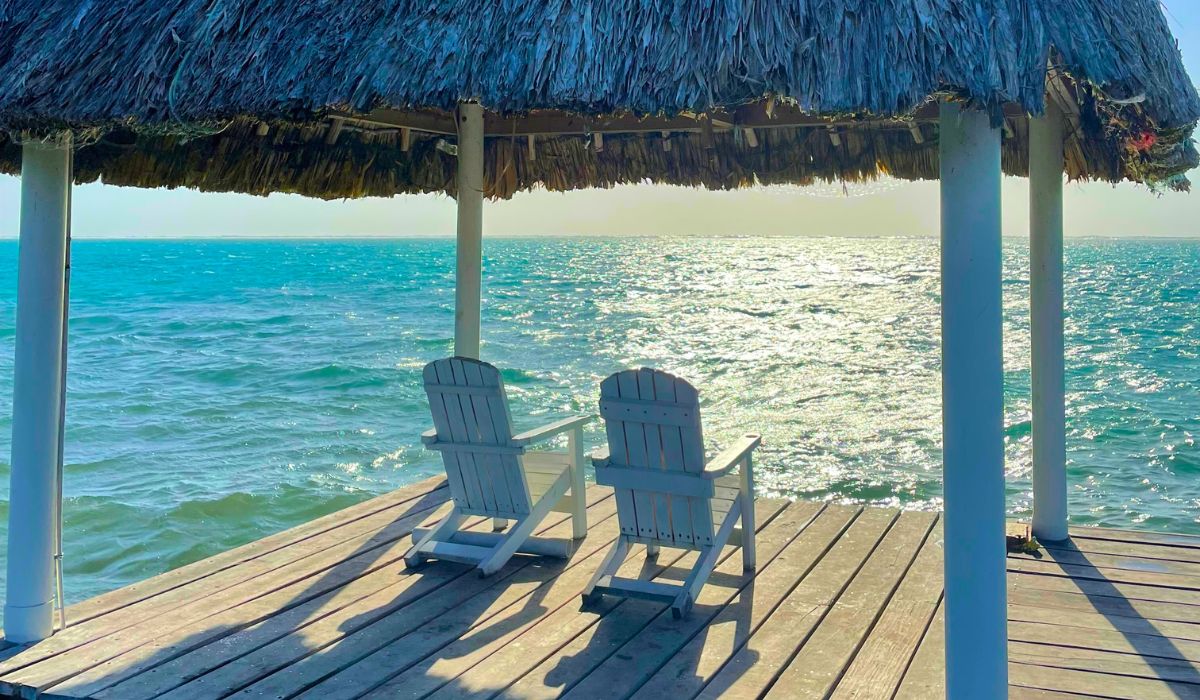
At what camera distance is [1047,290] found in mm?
3600

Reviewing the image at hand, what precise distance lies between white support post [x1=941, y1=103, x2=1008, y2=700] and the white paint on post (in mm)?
2434

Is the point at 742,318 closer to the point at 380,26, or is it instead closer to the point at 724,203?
the point at 380,26

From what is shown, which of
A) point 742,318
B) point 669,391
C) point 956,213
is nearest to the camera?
point 956,213

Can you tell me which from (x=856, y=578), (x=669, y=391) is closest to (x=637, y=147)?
(x=669, y=391)

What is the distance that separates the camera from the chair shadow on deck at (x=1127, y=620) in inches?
104

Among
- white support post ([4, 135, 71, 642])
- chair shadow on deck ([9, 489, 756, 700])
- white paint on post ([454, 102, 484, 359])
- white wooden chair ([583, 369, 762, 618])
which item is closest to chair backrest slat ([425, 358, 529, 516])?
chair shadow on deck ([9, 489, 756, 700])

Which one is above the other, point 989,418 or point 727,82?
point 727,82

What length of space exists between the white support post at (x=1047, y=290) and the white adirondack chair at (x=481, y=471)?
1.73m

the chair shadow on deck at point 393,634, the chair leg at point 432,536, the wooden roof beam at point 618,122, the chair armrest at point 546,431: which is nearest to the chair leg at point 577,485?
the chair armrest at point 546,431

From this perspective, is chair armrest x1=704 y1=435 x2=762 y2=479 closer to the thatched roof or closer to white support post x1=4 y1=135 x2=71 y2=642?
the thatched roof

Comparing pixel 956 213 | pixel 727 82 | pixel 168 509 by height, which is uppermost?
pixel 727 82

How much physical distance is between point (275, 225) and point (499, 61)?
77.9ft

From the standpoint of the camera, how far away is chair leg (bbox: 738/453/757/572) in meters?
3.39

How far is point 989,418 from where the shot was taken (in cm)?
217
